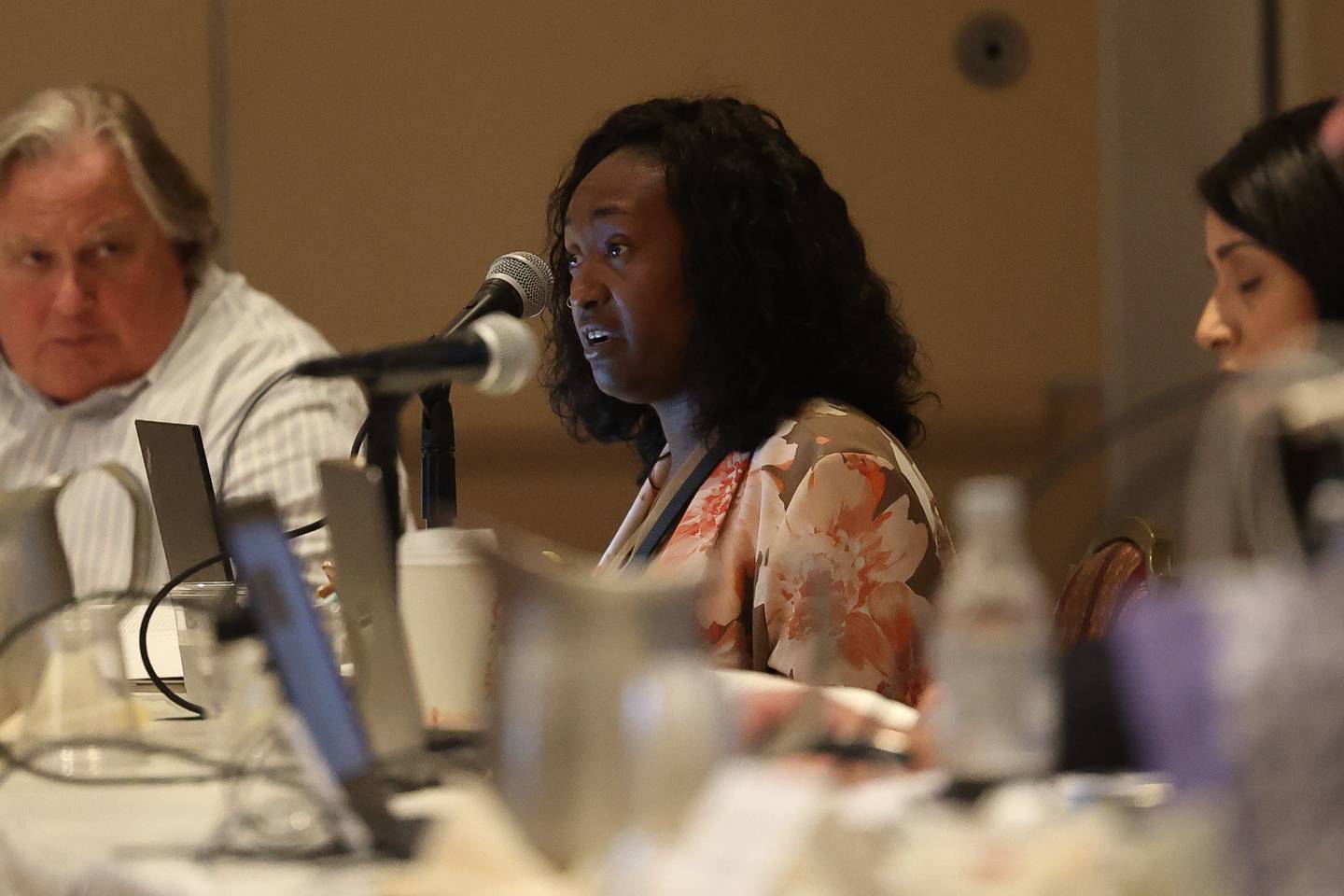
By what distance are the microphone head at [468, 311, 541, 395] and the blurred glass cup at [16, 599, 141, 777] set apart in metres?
0.39

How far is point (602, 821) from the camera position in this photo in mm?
748

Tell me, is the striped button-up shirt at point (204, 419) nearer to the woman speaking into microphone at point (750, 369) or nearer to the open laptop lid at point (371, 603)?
the woman speaking into microphone at point (750, 369)

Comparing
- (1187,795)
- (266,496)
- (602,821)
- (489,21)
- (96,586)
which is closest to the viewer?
(1187,795)

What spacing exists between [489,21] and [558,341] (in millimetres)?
1772

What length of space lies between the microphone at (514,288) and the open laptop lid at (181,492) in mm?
425

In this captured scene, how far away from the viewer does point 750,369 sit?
1.89 meters

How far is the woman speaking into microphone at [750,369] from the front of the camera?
1716mm

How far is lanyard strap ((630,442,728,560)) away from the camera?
1.86m

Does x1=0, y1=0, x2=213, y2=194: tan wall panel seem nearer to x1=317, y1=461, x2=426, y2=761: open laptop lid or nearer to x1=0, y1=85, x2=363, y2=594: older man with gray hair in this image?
x1=0, y1=85, x2=363, y2=594: older man with gray hair

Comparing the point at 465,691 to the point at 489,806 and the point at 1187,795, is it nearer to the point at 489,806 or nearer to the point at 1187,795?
the point at 489,806

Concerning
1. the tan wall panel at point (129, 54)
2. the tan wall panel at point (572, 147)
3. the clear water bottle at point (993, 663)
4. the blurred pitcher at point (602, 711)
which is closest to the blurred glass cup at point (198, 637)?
the blurred pitcher at point (602, 711)

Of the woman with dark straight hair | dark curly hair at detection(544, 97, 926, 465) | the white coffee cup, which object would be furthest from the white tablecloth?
the woman with dark straight hair

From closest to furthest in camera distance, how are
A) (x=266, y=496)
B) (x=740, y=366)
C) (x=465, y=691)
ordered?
(x=266, y=496) < (x=465, y=691) < (x=740, y=366)

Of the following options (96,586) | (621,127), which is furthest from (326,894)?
(96,586)
